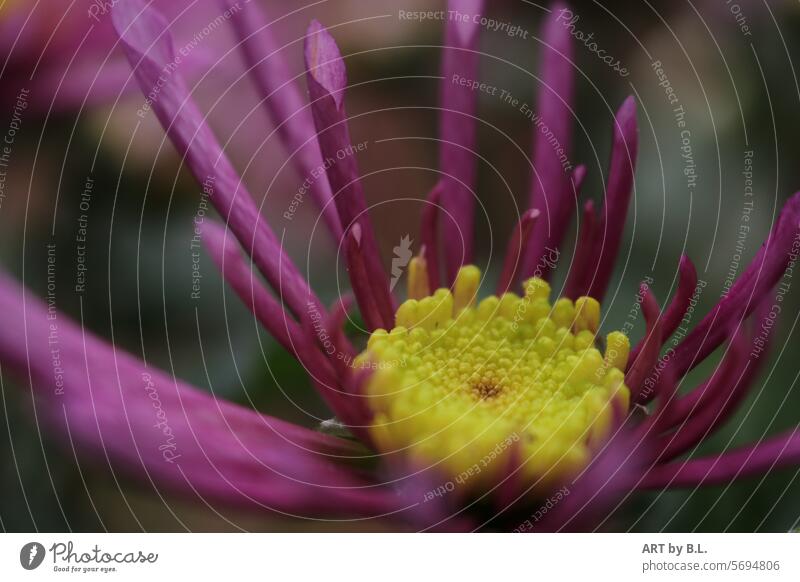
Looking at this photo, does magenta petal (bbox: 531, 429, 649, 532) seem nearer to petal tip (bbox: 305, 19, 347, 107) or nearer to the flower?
the flower

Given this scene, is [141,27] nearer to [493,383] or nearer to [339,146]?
[339,146]

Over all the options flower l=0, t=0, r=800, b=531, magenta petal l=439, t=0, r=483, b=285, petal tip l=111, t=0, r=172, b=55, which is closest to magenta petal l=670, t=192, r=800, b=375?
flower l=0, t=0, r=800, b=531

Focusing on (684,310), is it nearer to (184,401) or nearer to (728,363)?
(728,363)

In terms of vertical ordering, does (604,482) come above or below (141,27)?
below

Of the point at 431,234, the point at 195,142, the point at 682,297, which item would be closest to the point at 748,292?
the point at 682,297

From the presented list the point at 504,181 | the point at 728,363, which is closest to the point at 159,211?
the point at 504,181

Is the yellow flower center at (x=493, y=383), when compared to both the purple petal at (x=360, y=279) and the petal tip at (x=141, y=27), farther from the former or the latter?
the petal tip at (x=141, y=27)

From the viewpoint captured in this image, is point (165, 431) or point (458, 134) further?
point (458, 134)
